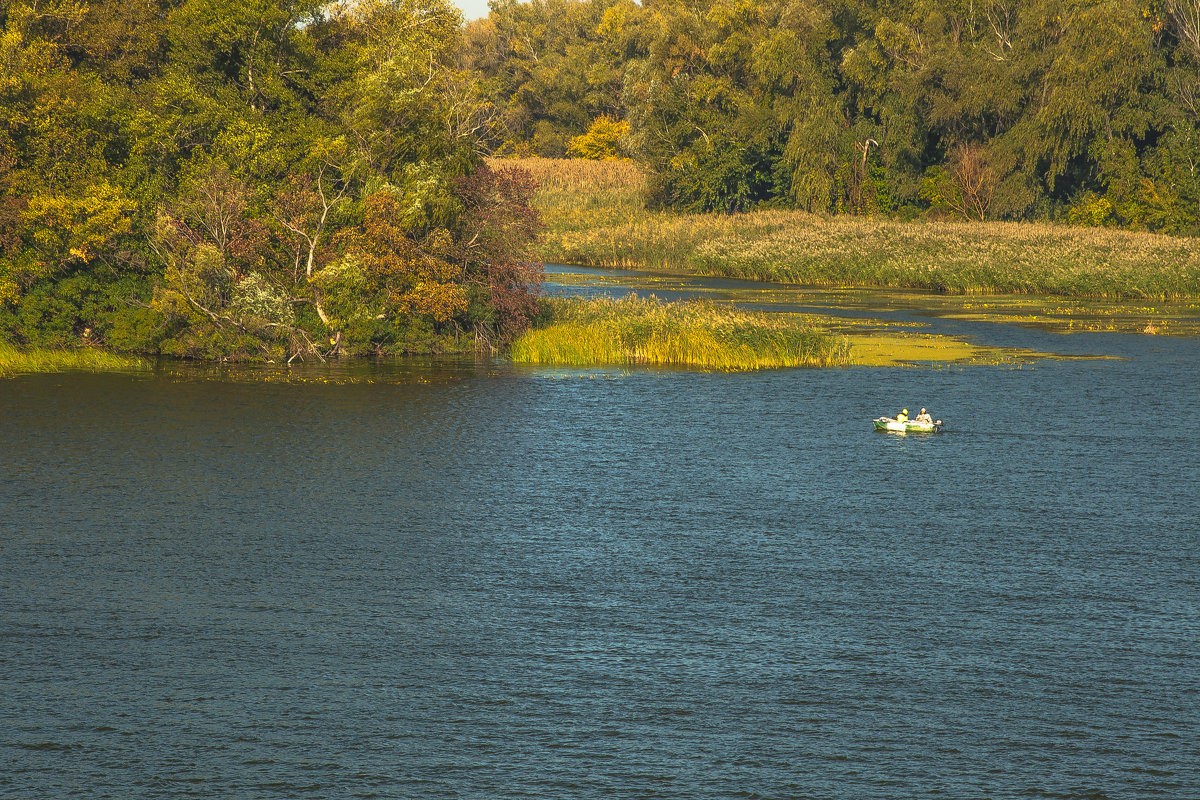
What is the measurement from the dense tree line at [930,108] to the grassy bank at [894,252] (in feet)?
19.2

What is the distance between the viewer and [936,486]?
24.0 m

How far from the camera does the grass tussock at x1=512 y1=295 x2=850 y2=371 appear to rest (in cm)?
4134

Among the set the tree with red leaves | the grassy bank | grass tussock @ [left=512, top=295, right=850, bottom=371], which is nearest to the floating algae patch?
grass tussock @ [left=512, top=295, right=850, bottom=371]

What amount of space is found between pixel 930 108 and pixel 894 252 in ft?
71.9

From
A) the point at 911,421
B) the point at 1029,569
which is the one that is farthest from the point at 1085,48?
the point at 1029,569

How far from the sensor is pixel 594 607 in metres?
16.1

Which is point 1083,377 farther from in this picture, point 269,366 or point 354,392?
point 269,366

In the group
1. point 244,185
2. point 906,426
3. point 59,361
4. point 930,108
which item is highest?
point 930,108

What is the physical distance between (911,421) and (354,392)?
49.0ft

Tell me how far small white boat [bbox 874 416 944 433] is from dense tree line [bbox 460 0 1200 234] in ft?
148

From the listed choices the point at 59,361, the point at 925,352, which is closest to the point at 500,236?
the point at 59,361

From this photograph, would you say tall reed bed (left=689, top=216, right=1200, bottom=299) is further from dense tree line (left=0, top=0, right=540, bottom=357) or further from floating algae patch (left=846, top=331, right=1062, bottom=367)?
dense tree line (left=0, top=0, right=540, bottom=357)

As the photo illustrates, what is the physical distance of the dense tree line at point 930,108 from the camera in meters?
76.9

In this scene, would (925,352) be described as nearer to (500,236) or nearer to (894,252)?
(500,236)
